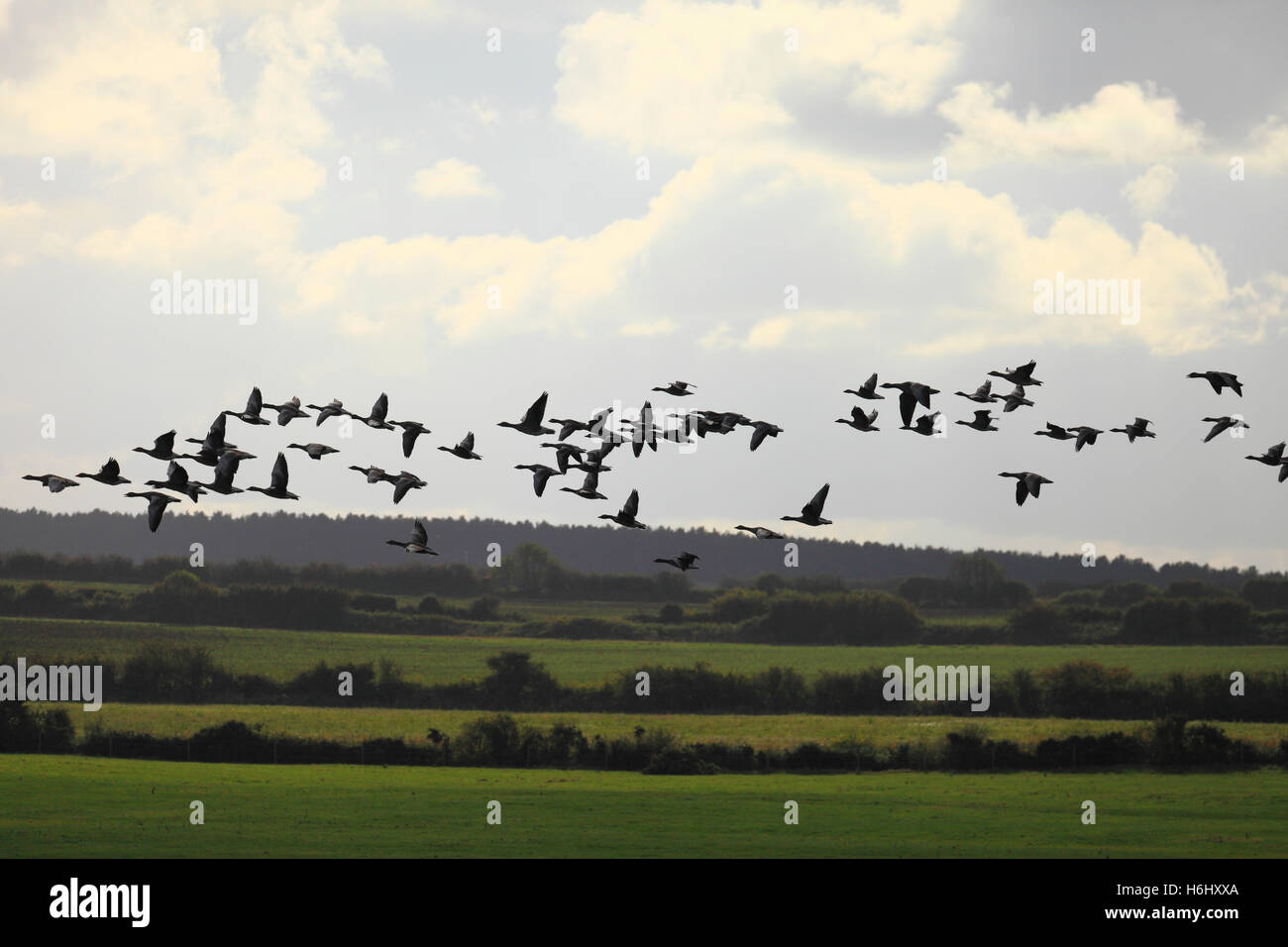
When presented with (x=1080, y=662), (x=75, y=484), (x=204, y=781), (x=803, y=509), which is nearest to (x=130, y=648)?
(x=204, y=781)

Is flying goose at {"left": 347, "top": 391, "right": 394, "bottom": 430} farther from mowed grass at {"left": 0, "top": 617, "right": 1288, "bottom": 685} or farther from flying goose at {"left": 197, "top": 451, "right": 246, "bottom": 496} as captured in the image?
mowed grass at {"left": 0, "top": 617, "right": 1288, "bottom": 685}

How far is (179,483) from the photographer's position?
154 ft

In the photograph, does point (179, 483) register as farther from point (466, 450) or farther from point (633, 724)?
point (633, 724)

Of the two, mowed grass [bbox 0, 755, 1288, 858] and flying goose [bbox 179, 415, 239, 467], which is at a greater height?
flying goose [bbox 179, 415, 239, 467]

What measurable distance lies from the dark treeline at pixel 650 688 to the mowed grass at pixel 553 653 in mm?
4224

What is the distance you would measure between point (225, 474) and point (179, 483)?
56.6 inches

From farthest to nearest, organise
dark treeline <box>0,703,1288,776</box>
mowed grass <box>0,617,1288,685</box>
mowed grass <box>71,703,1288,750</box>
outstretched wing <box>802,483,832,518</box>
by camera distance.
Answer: mowed grass <box>0,617,1288,685</box>, mowed grass <box>71,703,1288,750</box>, dark treeline <box>0,703,1288,776</box>, outstretched wing <box>802,483,832,518</box>

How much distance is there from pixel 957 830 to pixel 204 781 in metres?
55.9

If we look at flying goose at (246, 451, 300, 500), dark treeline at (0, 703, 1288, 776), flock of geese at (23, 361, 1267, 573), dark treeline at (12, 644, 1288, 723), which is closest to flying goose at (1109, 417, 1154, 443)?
flock of geese at (23, 361, 1267, 573)

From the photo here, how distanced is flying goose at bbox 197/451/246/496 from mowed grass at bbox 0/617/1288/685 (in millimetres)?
114180

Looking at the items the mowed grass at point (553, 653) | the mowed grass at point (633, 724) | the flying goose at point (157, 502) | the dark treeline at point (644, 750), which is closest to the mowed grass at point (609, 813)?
the dark treeline at point (644, 750)

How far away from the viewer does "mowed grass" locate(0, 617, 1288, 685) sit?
6629 inches

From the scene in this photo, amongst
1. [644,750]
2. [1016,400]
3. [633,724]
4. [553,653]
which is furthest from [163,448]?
[553,653]

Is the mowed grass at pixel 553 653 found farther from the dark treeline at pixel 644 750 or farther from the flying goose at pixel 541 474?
the flying goose at pixel 541 474
